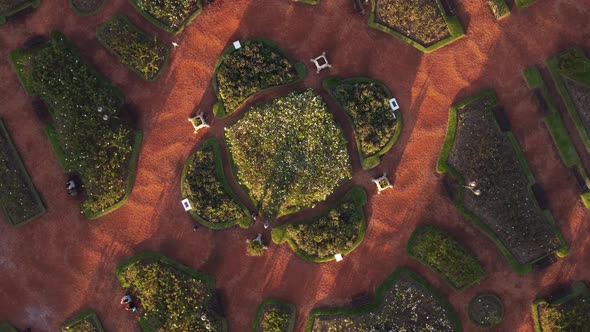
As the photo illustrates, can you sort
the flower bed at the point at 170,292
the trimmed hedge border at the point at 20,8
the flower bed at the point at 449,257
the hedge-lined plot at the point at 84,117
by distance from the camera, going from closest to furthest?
the hedge-lined plot at the point at 84,117
the flower bed at the point at 449,257
the flower bed at the point at 170,292
the trimmed hedge border at the point at 20,8

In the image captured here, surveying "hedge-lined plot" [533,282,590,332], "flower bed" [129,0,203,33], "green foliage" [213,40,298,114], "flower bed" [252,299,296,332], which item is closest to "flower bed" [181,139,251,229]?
"green foliage" [213,40,298,114]

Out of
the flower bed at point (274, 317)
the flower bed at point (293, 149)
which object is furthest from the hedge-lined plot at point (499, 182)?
the flower bed at point (274, 317)

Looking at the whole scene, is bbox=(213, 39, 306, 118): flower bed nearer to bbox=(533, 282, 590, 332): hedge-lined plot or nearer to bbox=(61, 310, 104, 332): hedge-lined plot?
bbox=(61, 310, 104, 332): hedge-lined plot

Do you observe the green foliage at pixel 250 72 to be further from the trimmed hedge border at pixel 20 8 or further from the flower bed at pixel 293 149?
the trimmed hedge border at pixel 20 8

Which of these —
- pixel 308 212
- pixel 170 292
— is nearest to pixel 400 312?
pixel 308 212

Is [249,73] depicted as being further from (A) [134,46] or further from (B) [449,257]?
(B) [449,257]

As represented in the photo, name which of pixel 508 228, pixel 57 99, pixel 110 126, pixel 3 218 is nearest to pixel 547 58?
pixel 508 228

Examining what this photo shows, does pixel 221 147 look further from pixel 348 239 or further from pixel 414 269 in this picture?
pixel 414 269
